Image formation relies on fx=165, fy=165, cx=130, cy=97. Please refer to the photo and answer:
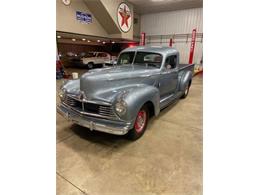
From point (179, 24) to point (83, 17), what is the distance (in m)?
7.36

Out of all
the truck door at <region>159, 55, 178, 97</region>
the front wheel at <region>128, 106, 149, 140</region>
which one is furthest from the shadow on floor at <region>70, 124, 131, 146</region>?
the truck door at <region>159, 55, 178, 97</region>

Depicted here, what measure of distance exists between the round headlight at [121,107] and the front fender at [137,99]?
0.04 m

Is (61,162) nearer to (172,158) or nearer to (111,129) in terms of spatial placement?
(111,129)

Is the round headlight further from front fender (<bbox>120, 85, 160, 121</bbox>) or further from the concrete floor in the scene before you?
the concrete floor

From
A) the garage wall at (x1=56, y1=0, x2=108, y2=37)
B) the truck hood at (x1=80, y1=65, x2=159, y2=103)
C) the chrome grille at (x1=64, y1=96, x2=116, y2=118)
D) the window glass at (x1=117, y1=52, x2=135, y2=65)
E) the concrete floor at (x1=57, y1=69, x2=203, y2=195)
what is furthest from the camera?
the garage wall at (x1=56, y1=0, x2=108, y2=37)

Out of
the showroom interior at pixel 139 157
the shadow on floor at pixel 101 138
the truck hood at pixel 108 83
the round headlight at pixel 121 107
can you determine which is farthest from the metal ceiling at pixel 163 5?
the round headlight at pixel 121 107

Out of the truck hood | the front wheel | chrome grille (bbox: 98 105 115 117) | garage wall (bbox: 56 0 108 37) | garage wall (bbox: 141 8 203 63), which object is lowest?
the front wheel

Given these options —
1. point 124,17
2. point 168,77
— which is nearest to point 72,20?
point 124,17

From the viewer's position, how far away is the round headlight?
2.06 metres

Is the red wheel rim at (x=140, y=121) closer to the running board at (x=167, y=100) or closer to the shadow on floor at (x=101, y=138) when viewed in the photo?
the shadow on floor at (x=101, y=138)

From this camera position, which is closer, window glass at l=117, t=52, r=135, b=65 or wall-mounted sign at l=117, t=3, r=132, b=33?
window glass at l=117, t=52, r=135, b=65

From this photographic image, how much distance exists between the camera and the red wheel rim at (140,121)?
8.11 ft

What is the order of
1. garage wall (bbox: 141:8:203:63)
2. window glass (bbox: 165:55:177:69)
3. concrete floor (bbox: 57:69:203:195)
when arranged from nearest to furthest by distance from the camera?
concrete floor (bbox: 57:69:203:195)
window glass (bbox: 165:55:177:69)
garage wall (bbox: 141:8:203:63)
